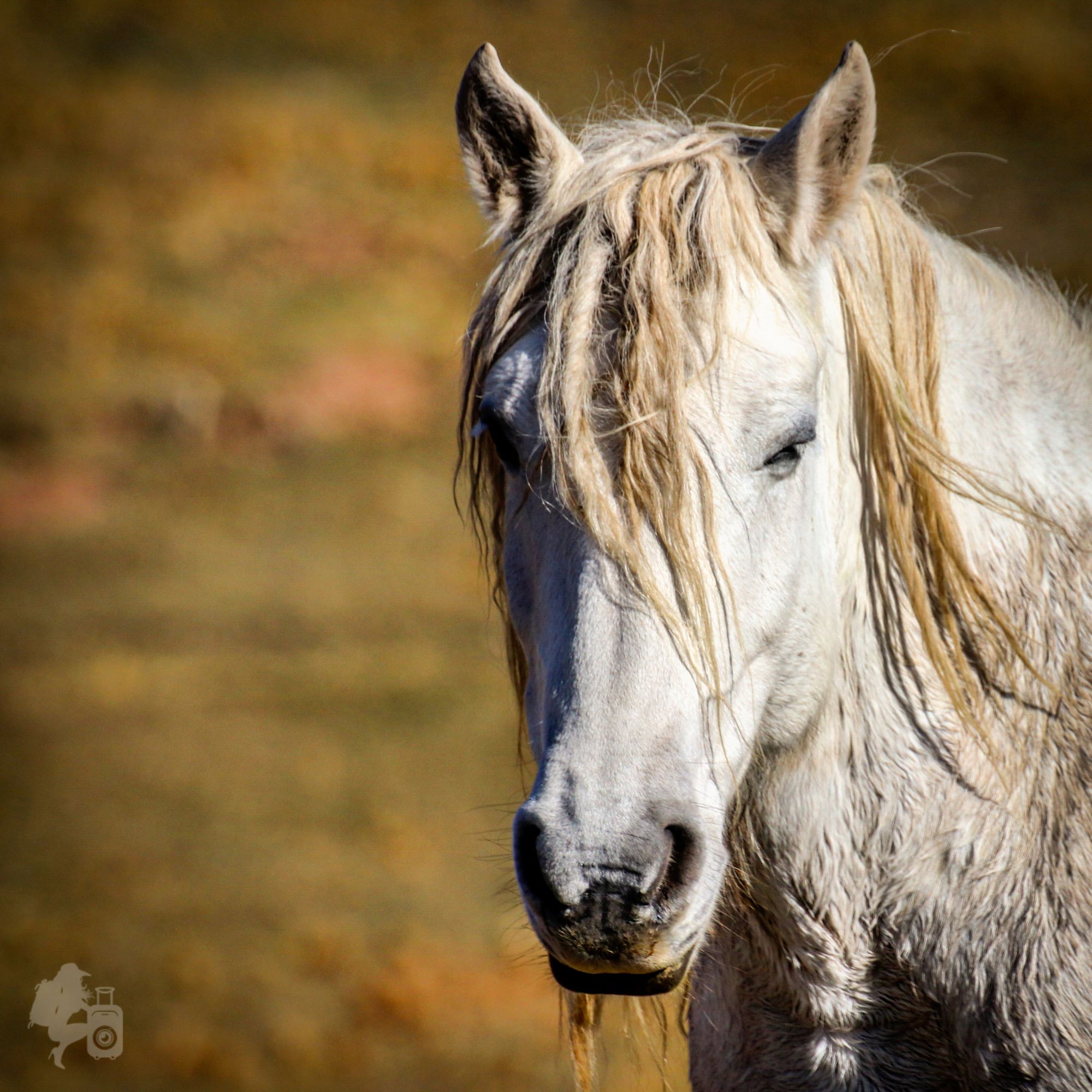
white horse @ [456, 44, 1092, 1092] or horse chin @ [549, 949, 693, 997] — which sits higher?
white horse @ [456, 44, 1092, 1092]

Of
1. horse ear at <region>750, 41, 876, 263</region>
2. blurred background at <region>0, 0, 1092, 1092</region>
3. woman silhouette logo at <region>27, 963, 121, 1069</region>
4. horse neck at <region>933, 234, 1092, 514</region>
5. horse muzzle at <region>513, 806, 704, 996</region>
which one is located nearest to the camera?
horse muzzle at <region>513, 806, 704, 996</region>

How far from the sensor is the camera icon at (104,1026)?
519cm

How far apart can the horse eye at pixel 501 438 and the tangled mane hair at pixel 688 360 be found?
0.10 metres

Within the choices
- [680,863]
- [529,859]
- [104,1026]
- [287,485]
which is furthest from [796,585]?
[287,485]

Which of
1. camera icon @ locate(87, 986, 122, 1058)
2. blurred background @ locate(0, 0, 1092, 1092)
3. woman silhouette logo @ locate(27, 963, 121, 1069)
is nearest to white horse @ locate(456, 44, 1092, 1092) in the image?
blurred background @ locate(0, 0, 1092, 1092)

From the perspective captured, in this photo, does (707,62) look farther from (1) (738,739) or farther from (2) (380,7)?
(1) (738,739)

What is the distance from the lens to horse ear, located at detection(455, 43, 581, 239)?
69.7 inches

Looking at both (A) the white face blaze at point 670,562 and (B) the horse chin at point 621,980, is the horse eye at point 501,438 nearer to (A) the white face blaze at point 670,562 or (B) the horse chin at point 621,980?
(A) the white face blaze at point 670,562

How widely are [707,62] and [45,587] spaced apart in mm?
9213

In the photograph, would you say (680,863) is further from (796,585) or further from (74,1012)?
(74,1012)

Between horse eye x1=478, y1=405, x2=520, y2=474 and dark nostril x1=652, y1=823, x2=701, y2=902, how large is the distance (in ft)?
2.03

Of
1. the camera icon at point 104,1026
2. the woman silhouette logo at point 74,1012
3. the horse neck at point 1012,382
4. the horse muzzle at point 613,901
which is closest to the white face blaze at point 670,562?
the horse muzzle at point 613,901

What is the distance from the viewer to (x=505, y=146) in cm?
183

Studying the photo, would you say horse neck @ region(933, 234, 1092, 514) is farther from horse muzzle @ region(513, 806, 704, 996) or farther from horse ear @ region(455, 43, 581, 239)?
horse muzzle @ region(513, 806, 704, 996)
